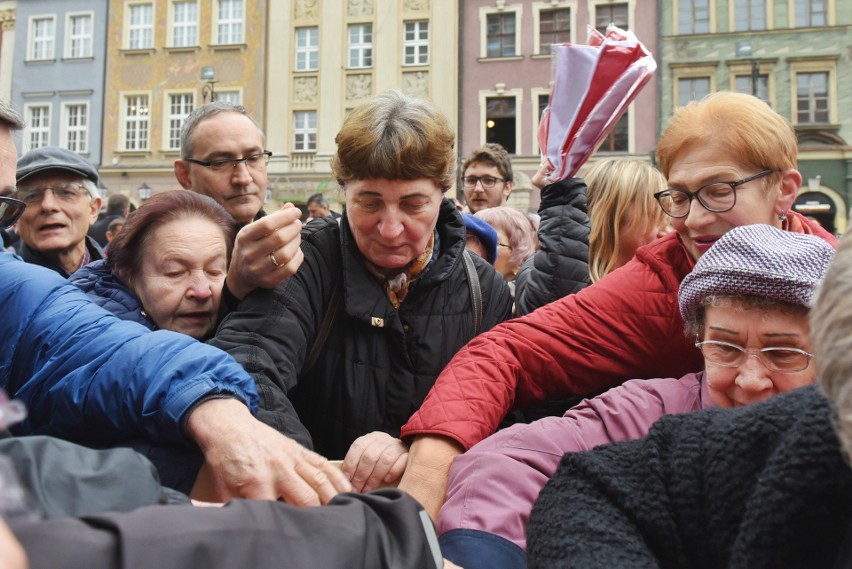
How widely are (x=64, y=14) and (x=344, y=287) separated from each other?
89.3 ft

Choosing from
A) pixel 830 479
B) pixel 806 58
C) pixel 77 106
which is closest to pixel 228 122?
pixel 830 479

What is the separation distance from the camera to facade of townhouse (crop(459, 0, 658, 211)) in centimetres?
2200

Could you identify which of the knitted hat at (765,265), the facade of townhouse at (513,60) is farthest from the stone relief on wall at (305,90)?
the knitted hat at (765,265)

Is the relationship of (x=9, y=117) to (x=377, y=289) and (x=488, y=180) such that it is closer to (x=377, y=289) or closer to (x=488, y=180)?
(x=377, y=289)

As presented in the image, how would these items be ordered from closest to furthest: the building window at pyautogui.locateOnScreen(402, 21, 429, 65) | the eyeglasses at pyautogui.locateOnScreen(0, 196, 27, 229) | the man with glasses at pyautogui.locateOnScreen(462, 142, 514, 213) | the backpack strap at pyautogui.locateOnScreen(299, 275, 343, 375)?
the eyeglasses at pyautogui.locateOnScreen(0, 196, 27, 229) → the backpack strap at pyautogui.locateOnScreen(299, 275, 343, 375) → the man with glasses at pyautogui.locateOnScreen(462, 142, 514, 213) → the building window at pyautogui.locateOnScreen(402, 21, 429, 65)

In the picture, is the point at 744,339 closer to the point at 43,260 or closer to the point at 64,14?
the point at 43,260

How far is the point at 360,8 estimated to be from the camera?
23328 millimetres

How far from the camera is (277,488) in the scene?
1.34 m

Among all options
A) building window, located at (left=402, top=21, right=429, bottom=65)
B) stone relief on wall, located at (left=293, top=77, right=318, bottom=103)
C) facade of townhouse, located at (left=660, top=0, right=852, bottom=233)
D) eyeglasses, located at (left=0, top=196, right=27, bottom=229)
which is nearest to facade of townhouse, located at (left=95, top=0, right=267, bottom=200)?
stone relief on wall, located at (left=293, top=77, right=318, bottom=103)

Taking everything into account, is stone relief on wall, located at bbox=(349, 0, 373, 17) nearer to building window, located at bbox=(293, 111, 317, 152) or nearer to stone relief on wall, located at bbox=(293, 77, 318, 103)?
stone relief on wall, located at bbox=(293, 77, 318, 103)

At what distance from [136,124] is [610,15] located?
15.2 metres

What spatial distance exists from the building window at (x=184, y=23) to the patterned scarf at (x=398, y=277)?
79.9 ft

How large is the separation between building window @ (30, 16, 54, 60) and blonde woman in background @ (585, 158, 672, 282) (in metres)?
26.9

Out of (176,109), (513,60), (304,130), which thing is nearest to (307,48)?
(304,130)
